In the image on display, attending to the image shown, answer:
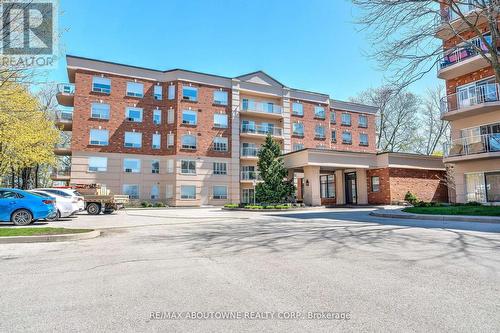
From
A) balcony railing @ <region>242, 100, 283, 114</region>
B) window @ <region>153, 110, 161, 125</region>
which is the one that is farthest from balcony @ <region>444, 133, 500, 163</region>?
window @ <region>153, 110, 161, 125</region>

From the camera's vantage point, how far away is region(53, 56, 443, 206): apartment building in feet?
107

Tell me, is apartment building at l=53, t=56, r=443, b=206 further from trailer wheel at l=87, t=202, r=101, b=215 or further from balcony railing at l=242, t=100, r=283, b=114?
trailer wheel at l=87, t=202, r=101, b=215

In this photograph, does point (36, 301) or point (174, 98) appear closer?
point (36, 301)

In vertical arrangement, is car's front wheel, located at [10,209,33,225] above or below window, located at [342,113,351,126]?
below

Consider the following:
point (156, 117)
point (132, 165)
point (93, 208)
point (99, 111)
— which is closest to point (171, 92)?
point (156, 117)

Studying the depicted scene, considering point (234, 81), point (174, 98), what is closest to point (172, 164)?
point (174, 98)

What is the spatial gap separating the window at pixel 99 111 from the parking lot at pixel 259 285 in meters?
27.9

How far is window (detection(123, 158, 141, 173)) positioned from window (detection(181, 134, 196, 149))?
5144mm

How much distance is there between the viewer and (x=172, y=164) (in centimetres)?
3541

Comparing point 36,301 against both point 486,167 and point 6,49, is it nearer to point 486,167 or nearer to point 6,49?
point 6,49

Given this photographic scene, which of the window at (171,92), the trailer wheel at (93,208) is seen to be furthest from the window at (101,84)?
the trailer wheel at (93,208)

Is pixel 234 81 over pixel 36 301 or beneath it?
over

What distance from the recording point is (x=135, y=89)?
116 ft

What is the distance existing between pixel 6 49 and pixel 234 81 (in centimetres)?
2876
